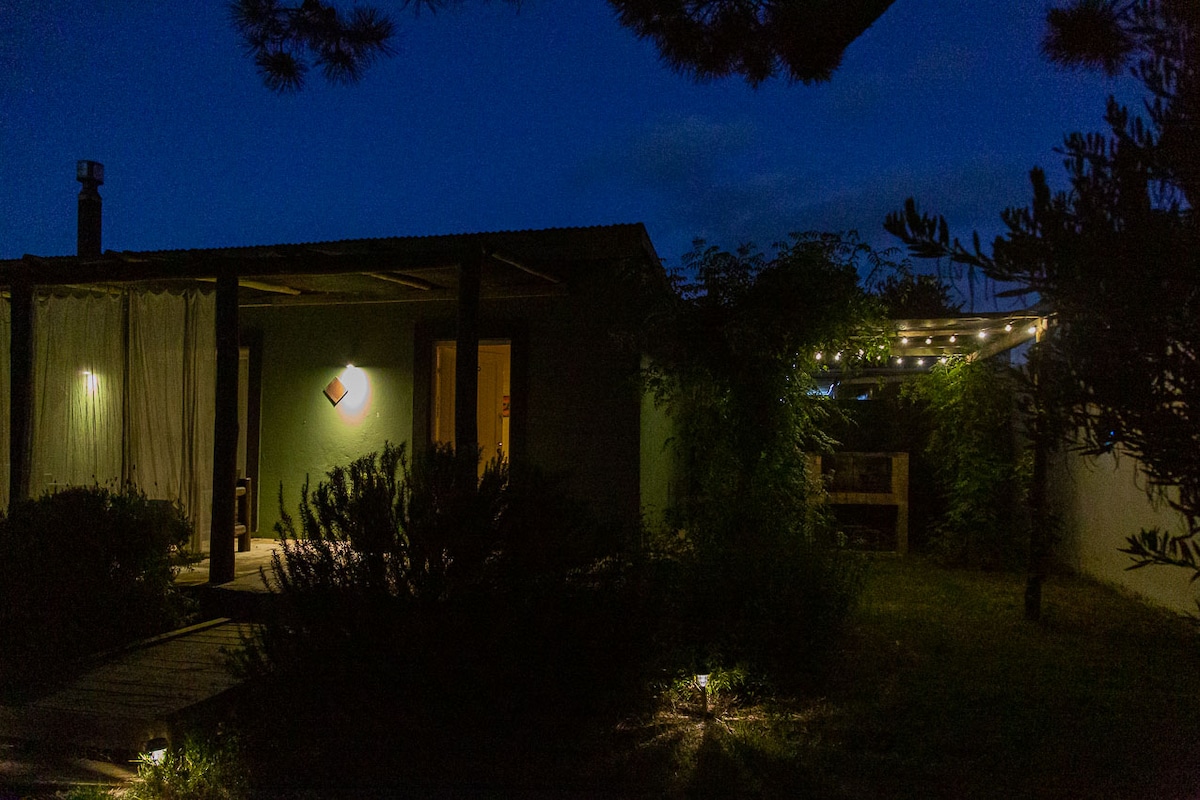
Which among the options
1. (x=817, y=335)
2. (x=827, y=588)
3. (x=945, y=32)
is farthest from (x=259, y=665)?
(x=817, y=335)

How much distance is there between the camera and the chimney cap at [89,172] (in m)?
10.7

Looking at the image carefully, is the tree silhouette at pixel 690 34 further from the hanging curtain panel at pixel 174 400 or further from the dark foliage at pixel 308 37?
the hanging curtain panel at pixel 174 400

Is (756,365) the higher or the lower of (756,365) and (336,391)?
the higher

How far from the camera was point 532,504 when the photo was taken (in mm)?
4133

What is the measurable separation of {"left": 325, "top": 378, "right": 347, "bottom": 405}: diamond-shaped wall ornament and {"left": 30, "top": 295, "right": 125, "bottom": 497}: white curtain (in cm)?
206

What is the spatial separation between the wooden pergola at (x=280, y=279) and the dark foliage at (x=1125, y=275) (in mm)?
4857

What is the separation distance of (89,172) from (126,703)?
27.1ft

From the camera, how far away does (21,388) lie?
7.55 metres

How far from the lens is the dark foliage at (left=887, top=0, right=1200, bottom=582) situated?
99.3 inches

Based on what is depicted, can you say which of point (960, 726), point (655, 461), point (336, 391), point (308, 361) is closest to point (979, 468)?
point (655, 461)

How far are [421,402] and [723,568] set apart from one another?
4.69m

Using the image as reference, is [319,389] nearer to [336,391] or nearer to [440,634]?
[336,391]

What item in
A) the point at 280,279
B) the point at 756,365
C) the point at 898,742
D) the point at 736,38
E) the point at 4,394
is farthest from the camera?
the point at 4,394

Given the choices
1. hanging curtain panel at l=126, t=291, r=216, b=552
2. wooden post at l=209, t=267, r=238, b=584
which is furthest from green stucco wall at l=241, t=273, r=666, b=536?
wooden post at l=209, t=267, r=238, b=584
